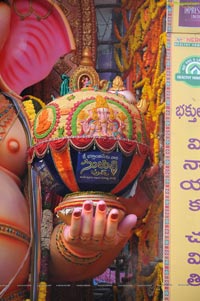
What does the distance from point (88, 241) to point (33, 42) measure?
0.93 m

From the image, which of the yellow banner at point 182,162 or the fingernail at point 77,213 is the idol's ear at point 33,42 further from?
the fingernail at point 77,213

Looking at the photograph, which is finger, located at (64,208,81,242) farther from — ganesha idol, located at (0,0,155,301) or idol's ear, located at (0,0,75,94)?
idol's ear, located at (0,0,75,94)

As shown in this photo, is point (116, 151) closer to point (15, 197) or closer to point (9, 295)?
point (15, 197)

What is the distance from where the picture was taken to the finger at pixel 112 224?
9.03ft

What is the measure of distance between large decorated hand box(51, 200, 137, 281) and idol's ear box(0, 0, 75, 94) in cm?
62

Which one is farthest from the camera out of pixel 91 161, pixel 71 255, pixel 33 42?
pixel 33 42

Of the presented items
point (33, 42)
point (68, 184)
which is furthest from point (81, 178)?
point (33, 42)

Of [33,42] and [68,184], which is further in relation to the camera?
[33,42]

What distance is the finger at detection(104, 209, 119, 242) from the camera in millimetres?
2752

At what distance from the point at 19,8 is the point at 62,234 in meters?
0.93

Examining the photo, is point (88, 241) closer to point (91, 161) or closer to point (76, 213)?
point (76, 213)

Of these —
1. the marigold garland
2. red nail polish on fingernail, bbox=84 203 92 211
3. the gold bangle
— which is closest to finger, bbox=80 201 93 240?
red nail polish on fingernail, bbox=84 203 92 211

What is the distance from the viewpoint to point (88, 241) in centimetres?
279

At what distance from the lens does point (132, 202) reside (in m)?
3.15
